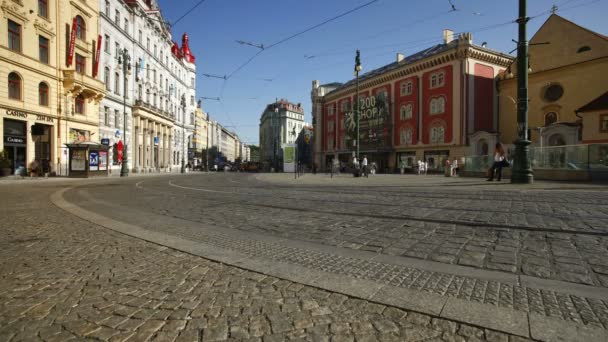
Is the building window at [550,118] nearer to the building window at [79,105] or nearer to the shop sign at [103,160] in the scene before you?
the shop sign at [103,160]

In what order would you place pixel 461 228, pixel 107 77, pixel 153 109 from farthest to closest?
pixel 153 109
pixel 107 77
pixel 461 228

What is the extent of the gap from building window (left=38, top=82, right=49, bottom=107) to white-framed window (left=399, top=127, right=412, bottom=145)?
3866 centimetres

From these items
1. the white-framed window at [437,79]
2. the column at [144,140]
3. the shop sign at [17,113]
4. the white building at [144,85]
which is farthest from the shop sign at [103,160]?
the white-framed window at [437,79]

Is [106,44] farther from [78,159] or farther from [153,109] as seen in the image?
[78,159]

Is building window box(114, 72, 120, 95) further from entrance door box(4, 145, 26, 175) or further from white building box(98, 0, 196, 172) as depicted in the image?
entrance door box(4, 145, 26, 175)

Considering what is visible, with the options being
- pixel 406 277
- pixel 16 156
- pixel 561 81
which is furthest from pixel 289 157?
pixel 406 277

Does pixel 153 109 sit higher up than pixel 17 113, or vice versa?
pixel 153 109

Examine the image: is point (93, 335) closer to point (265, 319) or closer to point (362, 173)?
point (265, 319)

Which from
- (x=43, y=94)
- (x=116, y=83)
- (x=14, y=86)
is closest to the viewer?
(x=14, y=86)

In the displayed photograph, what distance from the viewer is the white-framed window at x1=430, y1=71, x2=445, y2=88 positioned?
39.3 metres

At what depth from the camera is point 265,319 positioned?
2.12 metres

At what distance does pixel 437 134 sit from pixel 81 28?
3833 centimetres

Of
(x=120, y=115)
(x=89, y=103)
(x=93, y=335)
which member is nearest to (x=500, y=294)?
(x=93, y=335)

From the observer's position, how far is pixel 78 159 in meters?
25.0
